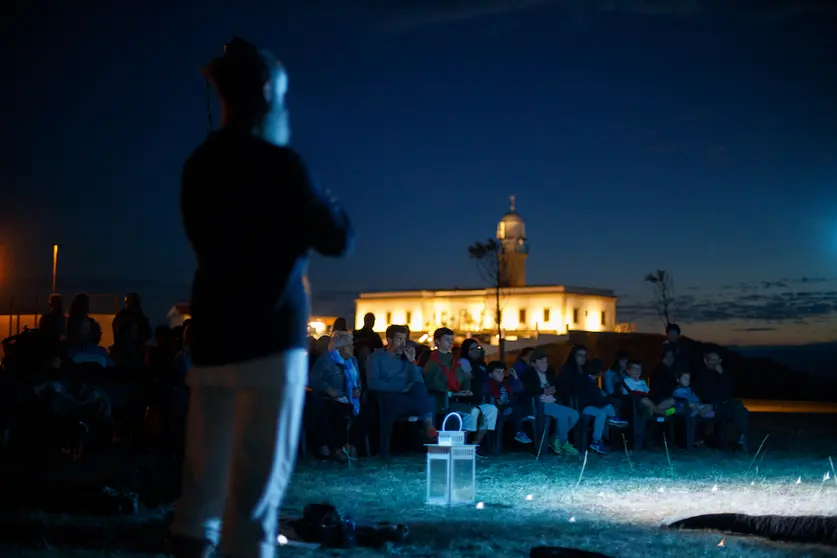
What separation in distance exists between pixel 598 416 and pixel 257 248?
32.3ft

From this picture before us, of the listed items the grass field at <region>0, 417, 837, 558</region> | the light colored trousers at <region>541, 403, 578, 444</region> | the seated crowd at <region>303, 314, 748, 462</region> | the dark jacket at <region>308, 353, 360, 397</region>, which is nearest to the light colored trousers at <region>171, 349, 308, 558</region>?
the grass field at <region>0, 417, 837, 558</region>

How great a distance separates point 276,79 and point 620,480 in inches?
263

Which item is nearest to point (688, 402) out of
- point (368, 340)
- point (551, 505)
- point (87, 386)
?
point (368, 340)

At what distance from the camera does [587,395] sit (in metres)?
11.9

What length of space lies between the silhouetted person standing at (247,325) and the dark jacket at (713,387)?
10.8 metres

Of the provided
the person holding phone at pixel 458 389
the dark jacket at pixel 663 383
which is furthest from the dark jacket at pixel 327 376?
the dark jacket at pixel 663 383

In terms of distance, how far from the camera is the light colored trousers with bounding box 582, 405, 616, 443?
459 inches

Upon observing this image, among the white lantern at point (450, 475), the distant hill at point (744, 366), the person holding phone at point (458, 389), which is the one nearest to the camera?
the white lantern at point (450, 475)

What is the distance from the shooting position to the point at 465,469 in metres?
7.00

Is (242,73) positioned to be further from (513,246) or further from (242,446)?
(513,246)

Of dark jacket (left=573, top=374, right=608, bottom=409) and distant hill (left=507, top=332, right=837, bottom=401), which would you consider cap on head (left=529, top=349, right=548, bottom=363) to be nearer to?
dark jacket (left=573, top=374, right=608, bottom=409)

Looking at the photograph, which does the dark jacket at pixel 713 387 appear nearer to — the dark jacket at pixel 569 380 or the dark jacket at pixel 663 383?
the dark jacket at pixel 663 383

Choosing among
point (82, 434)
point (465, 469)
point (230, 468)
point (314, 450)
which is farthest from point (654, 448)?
point (230, 468)

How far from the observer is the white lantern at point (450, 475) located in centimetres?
689
